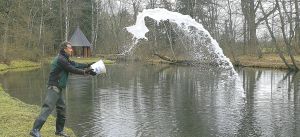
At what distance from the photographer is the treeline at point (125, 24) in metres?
49.6

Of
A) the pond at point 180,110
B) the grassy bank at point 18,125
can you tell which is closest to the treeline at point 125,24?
the pond at point 180,110

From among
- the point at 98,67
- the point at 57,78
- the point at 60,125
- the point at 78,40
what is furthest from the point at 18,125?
the point at 78,40

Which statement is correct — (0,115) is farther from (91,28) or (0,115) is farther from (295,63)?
(91,28)

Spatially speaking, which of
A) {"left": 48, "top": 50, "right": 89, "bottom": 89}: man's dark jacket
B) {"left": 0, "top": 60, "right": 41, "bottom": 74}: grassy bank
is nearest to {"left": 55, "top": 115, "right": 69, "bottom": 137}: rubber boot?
{"left": 48, "top": 50, "right": 89, "bottom": 89}: man's dark jacket

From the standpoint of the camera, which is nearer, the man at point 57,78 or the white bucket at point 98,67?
the man at point 57,78

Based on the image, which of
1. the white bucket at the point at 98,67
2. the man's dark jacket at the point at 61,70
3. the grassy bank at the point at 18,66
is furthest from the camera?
the grassy bank at the point at 18,66

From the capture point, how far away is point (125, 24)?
8444 cm

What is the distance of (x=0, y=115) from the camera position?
1252cm

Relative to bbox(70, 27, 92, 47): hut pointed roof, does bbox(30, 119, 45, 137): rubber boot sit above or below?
below

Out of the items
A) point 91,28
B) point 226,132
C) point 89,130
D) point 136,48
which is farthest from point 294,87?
point 91,28

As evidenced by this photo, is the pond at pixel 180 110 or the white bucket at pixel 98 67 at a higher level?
the white bucket at pixel 98 67

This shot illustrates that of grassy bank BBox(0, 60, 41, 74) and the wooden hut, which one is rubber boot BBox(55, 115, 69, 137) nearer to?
grassy bank BBox(0, 60, 41, 74)

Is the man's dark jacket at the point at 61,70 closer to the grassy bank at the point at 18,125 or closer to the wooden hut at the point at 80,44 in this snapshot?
the grassy bank at the point at 18,125

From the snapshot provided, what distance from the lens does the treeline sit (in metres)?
49.6
